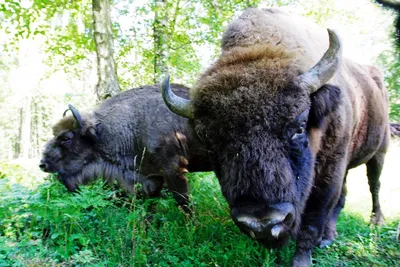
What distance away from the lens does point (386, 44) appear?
1835mm

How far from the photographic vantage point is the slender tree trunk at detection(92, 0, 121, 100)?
8211mm

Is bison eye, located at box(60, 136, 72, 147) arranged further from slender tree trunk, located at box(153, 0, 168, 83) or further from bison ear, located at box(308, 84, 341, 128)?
bison ear, located at box(308, 84, 341, 128)

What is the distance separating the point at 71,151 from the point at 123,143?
0.99m

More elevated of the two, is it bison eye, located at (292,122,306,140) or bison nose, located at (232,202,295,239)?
bison eye, located at (292,122,306,140)

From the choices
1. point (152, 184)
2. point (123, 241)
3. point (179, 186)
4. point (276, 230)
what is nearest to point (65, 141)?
point (152, 184)

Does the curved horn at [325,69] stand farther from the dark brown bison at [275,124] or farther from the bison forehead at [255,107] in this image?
the bison forehead at [255,107]

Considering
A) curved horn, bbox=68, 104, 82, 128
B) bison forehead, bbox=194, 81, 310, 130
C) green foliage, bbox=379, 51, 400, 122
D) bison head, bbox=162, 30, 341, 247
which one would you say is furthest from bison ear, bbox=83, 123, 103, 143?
green foliage, bbox=379, 51, 400, 122

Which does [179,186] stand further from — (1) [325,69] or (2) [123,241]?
(1) [325,69]

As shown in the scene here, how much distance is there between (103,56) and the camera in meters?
8.19

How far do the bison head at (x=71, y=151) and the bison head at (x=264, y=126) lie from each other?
3551 millimetres

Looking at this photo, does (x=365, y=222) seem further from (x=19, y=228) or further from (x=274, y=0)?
(x=274, y=0)

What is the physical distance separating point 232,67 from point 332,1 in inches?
537

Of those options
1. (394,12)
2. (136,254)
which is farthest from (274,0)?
(394,12)

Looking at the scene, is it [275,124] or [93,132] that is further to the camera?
[93,132]
